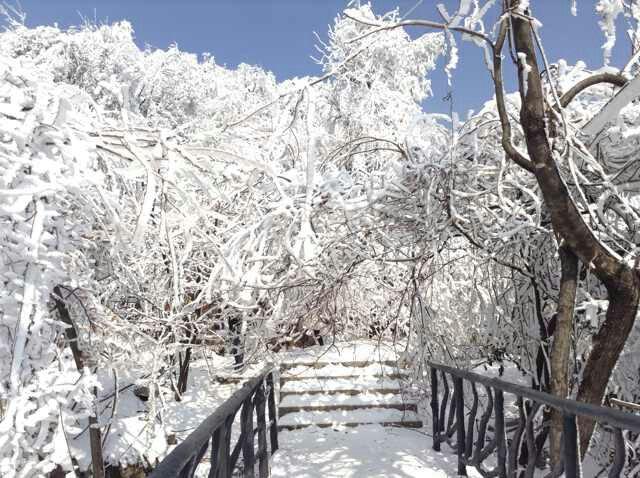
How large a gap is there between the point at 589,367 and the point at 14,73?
11.5 feet

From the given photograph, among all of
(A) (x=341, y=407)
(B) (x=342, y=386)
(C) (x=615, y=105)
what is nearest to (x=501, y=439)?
(C) (x=615, y=105)

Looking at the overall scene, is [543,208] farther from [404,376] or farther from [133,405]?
[133,405]

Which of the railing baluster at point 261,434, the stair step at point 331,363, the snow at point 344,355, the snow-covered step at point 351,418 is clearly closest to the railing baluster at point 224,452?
the railing baluster at point 261,434

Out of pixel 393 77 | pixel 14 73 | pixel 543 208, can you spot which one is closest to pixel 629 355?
pixel 543 208

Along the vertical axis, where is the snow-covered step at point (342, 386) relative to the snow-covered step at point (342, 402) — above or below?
above

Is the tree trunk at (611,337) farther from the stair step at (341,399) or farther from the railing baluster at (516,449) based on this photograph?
the stair step at (341,399)

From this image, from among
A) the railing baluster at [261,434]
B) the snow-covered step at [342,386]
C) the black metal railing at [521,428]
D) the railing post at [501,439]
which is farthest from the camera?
the snow-covered step at [342,386]

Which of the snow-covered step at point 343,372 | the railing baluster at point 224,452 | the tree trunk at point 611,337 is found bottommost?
the snow-covered step at point 343,372

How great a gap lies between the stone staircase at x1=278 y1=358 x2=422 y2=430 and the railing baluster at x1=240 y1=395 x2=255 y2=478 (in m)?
3.45

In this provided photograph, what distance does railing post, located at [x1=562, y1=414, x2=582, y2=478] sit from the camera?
2.17 m

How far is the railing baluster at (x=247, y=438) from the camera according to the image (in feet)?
10.2

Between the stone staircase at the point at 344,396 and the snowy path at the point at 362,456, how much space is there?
0.46m

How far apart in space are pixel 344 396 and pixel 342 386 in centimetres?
24

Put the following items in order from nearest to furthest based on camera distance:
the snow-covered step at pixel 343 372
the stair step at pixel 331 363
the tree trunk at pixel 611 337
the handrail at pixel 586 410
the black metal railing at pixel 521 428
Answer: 1. the handrail at pixel 586 410
2. the black metal railing at pixel 521 428
3. the tree trunk at pixel 611 337
4. the snow-covered step at pixel 343 372
5. the stair step at pixel 331 363
